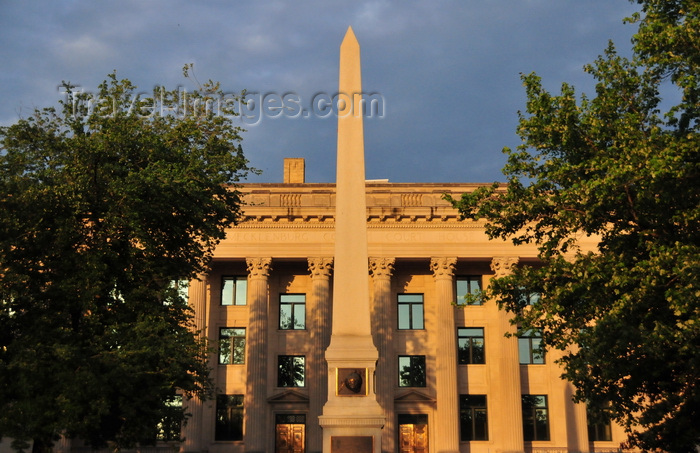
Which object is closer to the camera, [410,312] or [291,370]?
[291,370]

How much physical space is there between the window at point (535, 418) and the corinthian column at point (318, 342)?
37.5 ft

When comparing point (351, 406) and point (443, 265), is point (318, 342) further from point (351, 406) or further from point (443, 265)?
point (351, 406)

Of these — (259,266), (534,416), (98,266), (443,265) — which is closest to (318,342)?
(259,266)

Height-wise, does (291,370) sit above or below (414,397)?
above

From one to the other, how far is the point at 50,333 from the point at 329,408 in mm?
8661

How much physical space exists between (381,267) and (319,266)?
3.47m

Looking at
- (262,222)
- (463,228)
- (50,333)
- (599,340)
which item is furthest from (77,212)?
(463,228)

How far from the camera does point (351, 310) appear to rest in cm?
1872

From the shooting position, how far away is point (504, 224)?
23.1 meters

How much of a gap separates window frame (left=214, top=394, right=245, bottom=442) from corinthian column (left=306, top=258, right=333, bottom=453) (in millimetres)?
4089

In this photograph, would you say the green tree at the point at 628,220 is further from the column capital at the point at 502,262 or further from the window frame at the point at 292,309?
the window frame at the point at 292,309

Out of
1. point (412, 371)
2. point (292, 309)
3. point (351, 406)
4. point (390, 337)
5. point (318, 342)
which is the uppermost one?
point (292, 309)

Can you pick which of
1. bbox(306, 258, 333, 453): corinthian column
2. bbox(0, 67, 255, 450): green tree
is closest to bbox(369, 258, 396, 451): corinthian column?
bbox(306, 258, 333, 453): corinthian column

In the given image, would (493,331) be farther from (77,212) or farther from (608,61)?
(77,212)
